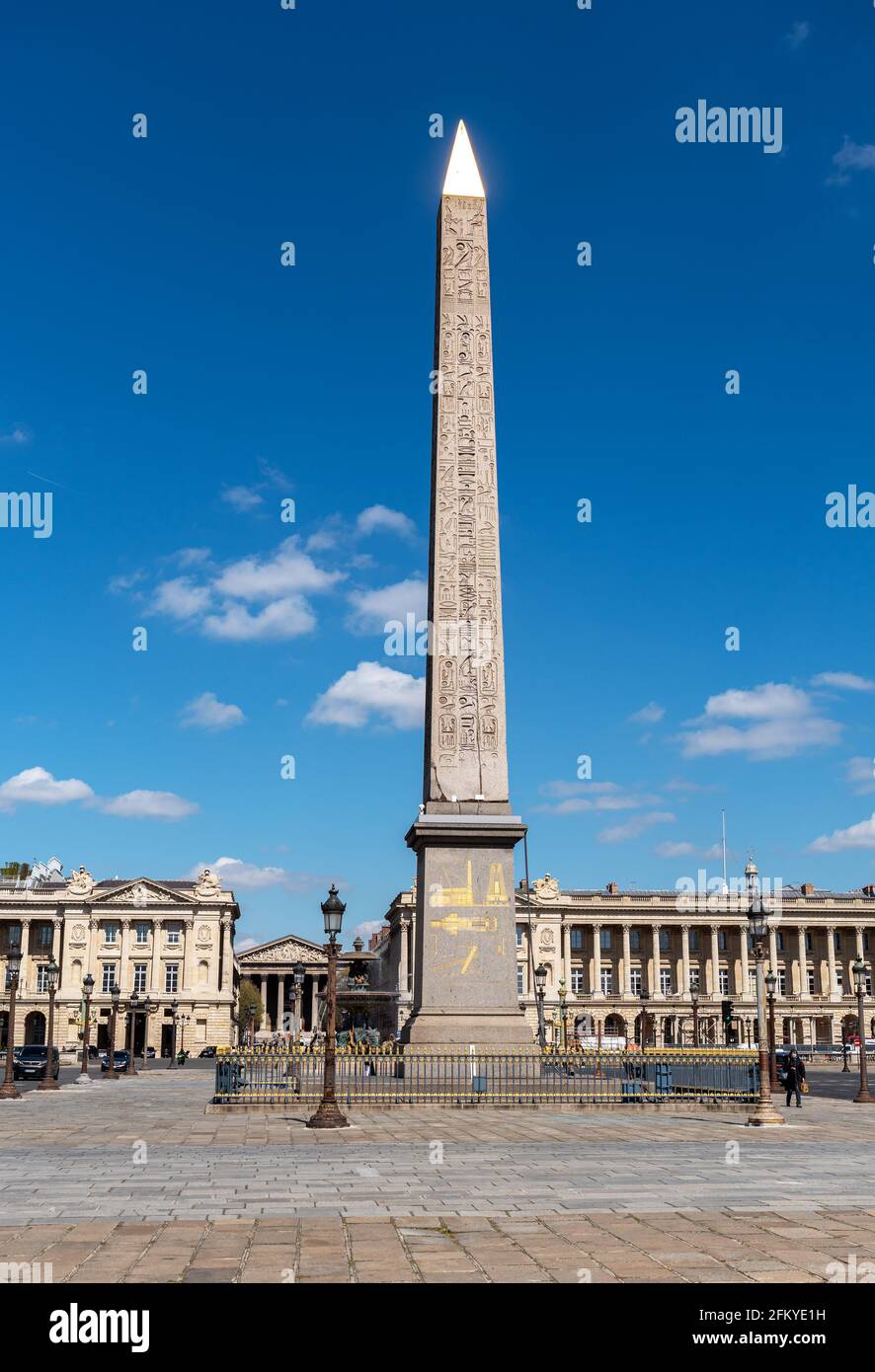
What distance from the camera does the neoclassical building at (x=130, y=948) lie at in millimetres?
113688

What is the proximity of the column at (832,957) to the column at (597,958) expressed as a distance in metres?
20.6

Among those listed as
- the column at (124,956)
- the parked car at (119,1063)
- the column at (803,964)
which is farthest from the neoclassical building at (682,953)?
the parked car at (119,1063)

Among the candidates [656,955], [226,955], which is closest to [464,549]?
[226,955]

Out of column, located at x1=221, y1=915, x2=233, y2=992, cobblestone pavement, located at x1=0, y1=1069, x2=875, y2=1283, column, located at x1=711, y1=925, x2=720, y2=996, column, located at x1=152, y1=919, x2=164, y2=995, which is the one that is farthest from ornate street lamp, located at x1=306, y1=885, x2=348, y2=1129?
column, located at x1=711, y1=925, x2=720, y2=996

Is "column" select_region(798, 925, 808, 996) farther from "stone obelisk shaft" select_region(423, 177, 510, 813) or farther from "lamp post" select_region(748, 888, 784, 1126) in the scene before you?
"lamp post" select_region(748, 888, 784, 1126)

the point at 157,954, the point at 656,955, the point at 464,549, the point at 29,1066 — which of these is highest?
the point at 464,549

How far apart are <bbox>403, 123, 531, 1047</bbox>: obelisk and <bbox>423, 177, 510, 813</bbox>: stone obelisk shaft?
3 centimetres

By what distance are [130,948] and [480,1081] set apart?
95155mm

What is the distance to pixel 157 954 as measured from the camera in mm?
116125

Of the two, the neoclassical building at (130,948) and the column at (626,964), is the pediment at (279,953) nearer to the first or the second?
the neoclassical building at (130,948)

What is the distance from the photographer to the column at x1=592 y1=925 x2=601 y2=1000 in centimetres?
12131

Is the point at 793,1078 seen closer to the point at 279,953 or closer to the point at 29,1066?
the point at 29,1066

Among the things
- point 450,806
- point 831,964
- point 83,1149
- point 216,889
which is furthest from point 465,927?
point 831,964
